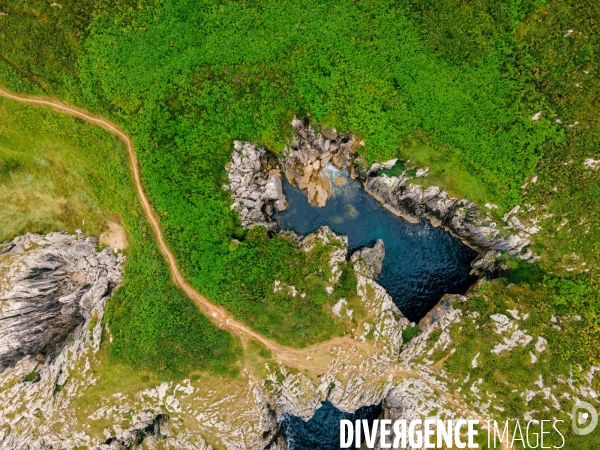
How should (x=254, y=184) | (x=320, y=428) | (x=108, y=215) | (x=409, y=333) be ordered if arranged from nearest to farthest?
(x=409, y=333), (x=108, y=215), (x=254, y=184), (x=320, y=428)

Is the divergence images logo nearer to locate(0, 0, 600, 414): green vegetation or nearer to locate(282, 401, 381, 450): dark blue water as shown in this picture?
locate(0, 0, 600, 414): green vegetation

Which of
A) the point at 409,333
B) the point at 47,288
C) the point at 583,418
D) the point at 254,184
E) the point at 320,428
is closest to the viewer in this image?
the point at 583,418

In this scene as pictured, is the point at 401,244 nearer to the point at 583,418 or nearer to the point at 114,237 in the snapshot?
the point at 583,418

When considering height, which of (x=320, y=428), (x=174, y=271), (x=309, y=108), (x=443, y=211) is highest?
(x=309, y=108)

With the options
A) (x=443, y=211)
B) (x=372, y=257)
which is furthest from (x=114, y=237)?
(x=443, y=211)

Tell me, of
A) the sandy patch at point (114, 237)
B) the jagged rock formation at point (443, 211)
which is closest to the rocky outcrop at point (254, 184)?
the jagged rock formation at point (443, 211)

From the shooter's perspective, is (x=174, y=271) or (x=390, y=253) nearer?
(x=174, y=271)
